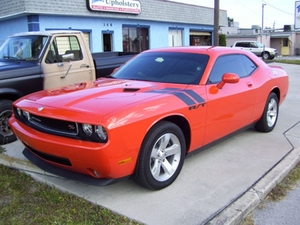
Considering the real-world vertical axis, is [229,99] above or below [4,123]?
above

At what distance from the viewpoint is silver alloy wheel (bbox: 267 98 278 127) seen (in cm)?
587

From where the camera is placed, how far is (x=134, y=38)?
21359 millimetres

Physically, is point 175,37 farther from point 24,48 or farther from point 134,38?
point 24,48

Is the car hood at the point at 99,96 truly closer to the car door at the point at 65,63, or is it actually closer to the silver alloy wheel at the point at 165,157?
the silver alloy wheel at the point at 165,157

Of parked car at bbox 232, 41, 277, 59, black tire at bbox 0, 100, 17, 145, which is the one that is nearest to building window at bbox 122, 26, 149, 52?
A: black tire at bbox 0, 100, 17, 145

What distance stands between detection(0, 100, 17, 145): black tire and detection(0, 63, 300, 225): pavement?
14cm

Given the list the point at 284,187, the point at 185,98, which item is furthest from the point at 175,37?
the point at 284,187

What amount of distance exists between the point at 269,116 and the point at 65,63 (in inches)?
149

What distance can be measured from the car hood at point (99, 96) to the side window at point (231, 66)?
636 mm

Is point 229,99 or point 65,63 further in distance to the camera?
point 65,63

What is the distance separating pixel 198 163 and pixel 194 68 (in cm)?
125

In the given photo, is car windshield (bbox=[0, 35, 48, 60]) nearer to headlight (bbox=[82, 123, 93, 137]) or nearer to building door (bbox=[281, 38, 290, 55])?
headlight (bbox=[82, 123, 93, 137])

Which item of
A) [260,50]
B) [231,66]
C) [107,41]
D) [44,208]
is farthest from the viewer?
[260,50]

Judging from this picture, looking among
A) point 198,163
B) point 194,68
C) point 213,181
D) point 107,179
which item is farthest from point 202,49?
point 107,179
